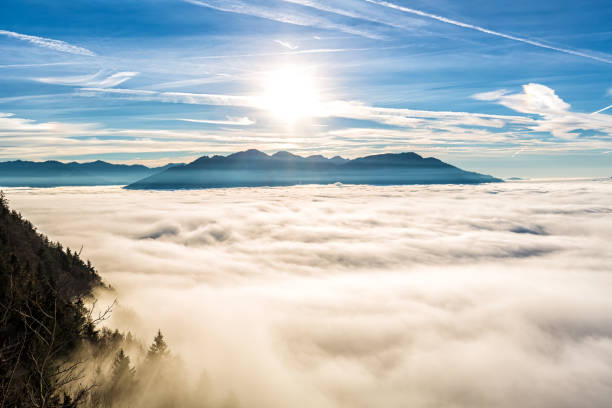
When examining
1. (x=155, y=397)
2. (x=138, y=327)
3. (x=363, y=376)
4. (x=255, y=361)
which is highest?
(x=155, y=397)

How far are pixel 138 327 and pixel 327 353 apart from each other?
8851 centimetres

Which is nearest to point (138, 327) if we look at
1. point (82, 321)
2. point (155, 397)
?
point (155, 397)

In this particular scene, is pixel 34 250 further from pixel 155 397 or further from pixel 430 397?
pixel 430 397

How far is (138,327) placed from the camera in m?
130

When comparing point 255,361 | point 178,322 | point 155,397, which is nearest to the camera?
point 155,397

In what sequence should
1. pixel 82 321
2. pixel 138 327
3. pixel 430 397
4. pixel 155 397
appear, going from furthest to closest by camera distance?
pixel 430 397 < pixel 138 327 < pixel 155 397 < pixel 82 321

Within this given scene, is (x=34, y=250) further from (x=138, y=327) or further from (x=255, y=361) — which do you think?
(x=255, y=361)

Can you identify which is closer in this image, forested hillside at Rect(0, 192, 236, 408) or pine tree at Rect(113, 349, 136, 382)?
forested hillside at Rect(0, 192, 236, 408)

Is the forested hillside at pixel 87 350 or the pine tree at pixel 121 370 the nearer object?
the forested hillside at pixel 87 350

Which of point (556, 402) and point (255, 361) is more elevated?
point (255, 361)

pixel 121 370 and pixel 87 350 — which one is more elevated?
pixel 87 350

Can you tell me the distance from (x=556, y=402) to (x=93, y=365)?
21465 cm

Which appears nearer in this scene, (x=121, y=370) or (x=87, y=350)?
(x=121, y=370)

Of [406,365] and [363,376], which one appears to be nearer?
[363,376]
